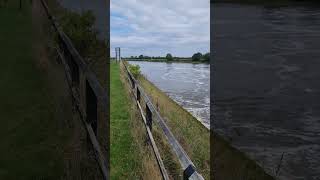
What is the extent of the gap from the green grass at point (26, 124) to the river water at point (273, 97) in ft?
10.5

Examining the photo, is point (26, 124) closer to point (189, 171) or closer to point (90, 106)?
point (90, 106)

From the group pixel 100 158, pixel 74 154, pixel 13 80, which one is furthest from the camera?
pixel 13 80

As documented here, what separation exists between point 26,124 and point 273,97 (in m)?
6.68

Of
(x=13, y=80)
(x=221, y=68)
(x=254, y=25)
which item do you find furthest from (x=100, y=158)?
(x=254, y=25)

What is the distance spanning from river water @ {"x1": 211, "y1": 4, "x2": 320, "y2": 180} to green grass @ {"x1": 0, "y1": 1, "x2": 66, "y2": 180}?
10.5 ft

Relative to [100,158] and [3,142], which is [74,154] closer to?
[100,158]

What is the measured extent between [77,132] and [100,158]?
1586mm

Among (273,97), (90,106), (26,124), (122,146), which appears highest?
(90,106)

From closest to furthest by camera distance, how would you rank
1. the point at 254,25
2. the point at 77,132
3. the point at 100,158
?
the point at 100,158
the point at 77,132
the point at 254,25

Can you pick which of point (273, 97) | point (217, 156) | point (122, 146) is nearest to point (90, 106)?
point (122, 146)

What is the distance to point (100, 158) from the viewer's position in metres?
4.89

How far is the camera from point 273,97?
12781 millimetres

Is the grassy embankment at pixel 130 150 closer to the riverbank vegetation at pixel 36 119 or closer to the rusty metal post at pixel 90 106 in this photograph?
the riverbank vegetation at pixel 36 119

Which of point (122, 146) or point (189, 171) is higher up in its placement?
point (189, 171)
